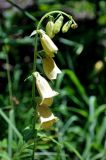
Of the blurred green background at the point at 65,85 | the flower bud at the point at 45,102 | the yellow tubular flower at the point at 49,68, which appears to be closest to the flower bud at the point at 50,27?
the yellow tubular flower at the point at 49,68

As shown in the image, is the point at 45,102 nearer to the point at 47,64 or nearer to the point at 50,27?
the point at 47,64

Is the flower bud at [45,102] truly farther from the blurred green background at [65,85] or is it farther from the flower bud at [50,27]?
the flower bud at [50,27]

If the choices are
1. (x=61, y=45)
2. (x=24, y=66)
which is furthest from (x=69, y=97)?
(x=61, y=45)

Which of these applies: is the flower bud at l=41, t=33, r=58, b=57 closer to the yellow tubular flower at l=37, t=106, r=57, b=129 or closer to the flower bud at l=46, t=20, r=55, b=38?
the flower bud at l=46, t=20, r=55, b=38

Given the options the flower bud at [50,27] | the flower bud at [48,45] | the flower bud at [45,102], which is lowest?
the flower bud at [45,102]

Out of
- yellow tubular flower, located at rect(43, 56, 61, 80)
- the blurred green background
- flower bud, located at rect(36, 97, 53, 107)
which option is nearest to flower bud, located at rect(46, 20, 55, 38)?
yellow tubular flower, located at rect(43, 56, 61, 80)
